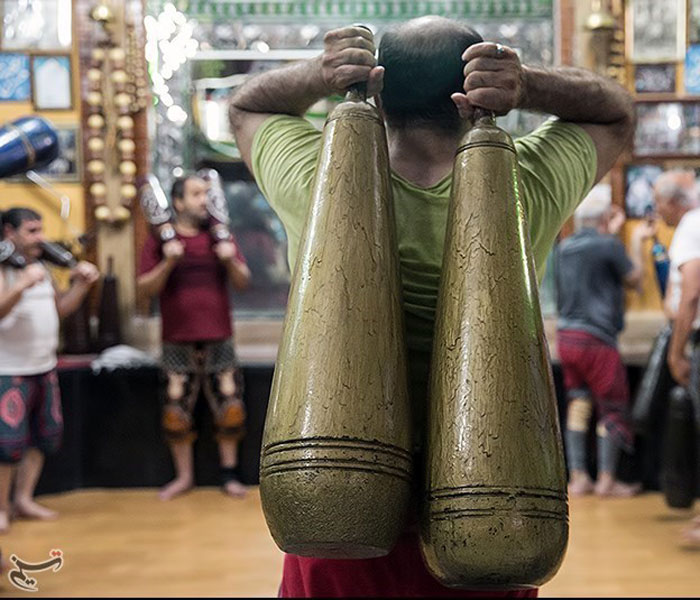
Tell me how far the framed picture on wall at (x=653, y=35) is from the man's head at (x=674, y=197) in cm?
161

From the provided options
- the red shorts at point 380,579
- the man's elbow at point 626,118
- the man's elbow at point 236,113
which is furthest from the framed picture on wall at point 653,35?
the red shorts at point 380,579

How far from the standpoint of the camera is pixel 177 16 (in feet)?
17.4

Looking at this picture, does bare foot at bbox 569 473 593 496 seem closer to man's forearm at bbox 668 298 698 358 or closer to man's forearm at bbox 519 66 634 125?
man's forearm at bbox 668 298 698 358

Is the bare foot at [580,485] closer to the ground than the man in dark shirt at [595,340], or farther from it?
closer to the ground

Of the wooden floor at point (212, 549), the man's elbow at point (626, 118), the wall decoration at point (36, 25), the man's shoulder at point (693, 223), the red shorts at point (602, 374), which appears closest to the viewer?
the man's elbow at point (626, 118)

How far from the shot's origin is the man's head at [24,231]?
3.89 meters

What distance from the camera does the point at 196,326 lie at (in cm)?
443

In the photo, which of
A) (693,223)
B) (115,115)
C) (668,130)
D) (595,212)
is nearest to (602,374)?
(595,212)

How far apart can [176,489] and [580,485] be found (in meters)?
1.81

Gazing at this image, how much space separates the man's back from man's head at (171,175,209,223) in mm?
1624

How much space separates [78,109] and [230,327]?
1633 mm

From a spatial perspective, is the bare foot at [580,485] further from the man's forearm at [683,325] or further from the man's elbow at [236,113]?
the man's elbow at [236,113]

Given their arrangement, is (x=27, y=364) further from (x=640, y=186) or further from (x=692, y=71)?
(x=692, y=71)

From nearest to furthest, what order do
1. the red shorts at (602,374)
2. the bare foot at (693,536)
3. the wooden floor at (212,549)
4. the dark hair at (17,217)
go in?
the wooden floor at (212,549)
the bare foot at (693,536)
the dark hair at (17,217)
the red shorts at (602,374)
